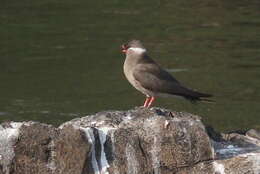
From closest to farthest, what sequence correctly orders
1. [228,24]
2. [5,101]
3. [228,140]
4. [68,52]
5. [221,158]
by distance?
[221,158] → [228,140] → [5,101] → [68,52] → [228,24]

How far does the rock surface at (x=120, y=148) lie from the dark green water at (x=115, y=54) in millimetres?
6608

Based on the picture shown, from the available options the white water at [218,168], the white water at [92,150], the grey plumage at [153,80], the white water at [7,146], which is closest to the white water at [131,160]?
the white water at [92,150]

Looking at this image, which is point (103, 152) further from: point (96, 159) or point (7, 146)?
point (7, 146)

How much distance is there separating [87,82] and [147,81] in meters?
8.39

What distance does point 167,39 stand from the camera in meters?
26.3

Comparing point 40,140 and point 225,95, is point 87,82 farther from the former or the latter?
point 40,140

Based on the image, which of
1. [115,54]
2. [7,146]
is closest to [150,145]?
[7,146]

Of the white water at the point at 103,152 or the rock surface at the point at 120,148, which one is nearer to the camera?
the rock surface at the point at 120,148

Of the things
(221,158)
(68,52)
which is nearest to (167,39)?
(68,52)

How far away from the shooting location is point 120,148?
36.7ft

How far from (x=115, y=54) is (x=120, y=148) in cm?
1353

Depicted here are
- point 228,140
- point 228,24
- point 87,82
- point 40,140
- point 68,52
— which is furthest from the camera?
point 228,24

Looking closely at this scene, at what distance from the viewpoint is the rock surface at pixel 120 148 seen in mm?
10883

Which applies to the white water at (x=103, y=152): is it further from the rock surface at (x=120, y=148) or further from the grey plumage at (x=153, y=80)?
the grey plumage at (x=153, y=80)
